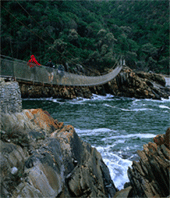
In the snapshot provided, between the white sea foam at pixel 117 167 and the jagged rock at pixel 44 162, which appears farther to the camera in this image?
the white sea foam at pixel 117 167

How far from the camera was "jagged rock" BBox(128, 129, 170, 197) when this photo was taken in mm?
2777

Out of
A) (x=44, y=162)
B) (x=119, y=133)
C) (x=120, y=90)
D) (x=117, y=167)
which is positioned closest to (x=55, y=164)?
(x=44, y=162)

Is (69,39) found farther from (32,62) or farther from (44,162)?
(44,162)

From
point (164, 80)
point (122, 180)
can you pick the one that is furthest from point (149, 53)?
point (122, 180)

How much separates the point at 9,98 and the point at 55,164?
1490 mm

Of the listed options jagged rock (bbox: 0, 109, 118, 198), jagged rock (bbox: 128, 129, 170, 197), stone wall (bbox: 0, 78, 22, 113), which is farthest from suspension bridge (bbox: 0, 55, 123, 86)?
jagged rock (bbox: 128, 129, 170, 197)

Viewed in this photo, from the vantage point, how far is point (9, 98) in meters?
2.89

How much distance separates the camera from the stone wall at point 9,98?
2.78m

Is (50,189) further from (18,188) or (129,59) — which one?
(129,59)

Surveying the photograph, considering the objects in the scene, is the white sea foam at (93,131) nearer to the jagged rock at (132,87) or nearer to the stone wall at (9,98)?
the stone wall at (9,98)

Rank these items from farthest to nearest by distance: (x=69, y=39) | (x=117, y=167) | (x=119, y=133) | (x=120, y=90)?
(x=69, y=39) < (x=120, y=90) < (x=119, y=133) < (x=117, y=167)

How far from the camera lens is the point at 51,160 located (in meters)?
2.33

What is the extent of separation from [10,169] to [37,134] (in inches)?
35.2

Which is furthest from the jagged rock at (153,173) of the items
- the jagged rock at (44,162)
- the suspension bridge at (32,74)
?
the suspension bridge at (32,74)
